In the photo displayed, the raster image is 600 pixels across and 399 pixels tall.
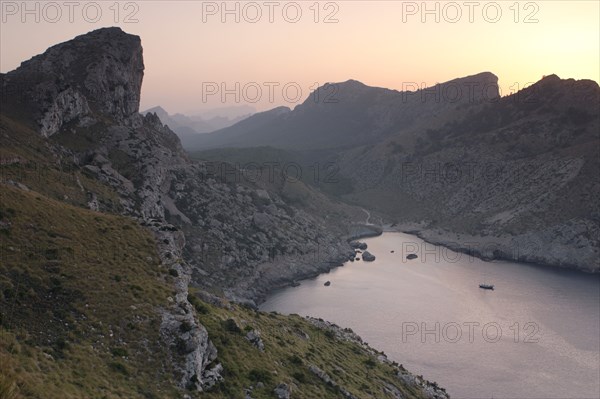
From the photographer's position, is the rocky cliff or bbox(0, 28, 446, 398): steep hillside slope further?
the rocky cliff

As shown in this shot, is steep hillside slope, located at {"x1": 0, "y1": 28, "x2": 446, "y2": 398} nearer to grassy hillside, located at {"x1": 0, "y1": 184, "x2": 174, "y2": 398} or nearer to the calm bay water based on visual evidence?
grassy hillside, located at {"x1": 0, "y1": 184, "x2": 174, "y2": 398}

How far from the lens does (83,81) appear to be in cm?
14025

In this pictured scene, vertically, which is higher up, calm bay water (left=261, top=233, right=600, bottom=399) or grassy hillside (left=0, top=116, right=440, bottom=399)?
grassy hillside (left=0, top=116, right=440, bottom=399)

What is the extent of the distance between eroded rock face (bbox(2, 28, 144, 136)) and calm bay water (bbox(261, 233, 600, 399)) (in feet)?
238

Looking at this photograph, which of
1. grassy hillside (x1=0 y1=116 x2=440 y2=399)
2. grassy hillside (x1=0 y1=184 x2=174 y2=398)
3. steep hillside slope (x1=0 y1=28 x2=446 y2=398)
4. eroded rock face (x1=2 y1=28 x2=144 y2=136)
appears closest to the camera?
grassy hillside (x1=0 y1=184 x2=174 y2=398)

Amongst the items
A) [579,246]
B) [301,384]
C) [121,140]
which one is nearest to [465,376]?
[301,384]

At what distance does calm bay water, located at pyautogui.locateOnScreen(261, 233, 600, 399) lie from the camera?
323 feet

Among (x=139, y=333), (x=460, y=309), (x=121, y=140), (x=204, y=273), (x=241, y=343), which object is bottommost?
(x=460, y=309)

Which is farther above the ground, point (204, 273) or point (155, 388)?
point (155, 388)

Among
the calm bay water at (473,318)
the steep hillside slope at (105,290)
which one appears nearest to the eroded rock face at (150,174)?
the steep hillside slope at (105,290)

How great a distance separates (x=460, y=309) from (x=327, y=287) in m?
42.0

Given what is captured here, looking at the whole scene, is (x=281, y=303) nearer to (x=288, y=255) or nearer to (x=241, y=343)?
(x=288, y=255)

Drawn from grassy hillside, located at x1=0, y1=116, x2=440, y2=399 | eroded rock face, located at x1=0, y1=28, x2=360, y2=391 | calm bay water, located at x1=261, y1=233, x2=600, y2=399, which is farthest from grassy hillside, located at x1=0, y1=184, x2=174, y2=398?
calm bay water, located at x1=261, y1=233, x2=600, y2=399

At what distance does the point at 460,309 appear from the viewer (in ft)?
463
